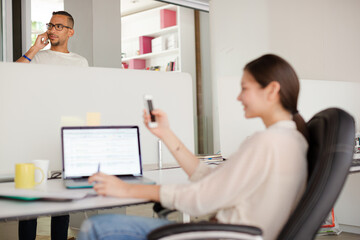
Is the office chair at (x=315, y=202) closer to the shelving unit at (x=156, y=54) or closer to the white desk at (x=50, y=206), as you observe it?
the white desk at (x=50, y=206)

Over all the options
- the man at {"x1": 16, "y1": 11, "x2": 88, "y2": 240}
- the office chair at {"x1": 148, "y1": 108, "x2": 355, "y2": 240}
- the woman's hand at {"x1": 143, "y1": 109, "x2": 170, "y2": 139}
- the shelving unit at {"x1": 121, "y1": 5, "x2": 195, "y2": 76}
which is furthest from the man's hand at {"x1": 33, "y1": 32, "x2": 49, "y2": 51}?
the shelving unit at {"x1": 121, "y1": 5, "x2": 195, "y2": 76}

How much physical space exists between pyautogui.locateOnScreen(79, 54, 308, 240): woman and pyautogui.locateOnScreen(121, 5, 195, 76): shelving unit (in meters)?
5.00

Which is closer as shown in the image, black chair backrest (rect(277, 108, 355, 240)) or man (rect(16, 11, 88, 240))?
black chair backrest (rect(277, 108, 355, 240))

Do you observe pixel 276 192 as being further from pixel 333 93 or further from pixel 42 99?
pixel 333 93

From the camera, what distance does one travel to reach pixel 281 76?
4.57ft

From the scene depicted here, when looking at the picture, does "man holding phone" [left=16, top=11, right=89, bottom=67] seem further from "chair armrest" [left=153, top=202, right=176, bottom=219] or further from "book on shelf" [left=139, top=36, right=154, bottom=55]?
"book on shelf" [left=139, top=36, right=154, bottom=55]

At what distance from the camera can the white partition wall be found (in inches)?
82.3

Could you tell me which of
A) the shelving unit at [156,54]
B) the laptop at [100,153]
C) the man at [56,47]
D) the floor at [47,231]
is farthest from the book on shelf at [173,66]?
the laptop at [100,153]

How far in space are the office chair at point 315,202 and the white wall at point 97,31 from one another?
3.29 metres

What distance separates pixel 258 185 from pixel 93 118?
4.03ft

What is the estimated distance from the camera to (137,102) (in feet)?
7.92

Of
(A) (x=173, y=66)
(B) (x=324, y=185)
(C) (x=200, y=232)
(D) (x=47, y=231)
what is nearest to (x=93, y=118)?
(C) (x=200, y=232)

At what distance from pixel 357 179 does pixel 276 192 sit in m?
2.77

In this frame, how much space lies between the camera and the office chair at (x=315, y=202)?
1146 millimetres
